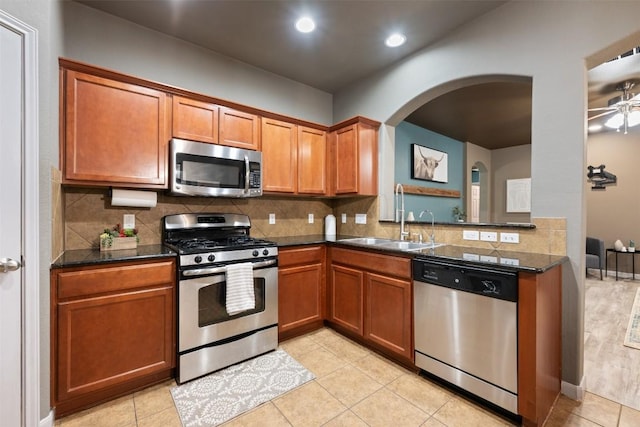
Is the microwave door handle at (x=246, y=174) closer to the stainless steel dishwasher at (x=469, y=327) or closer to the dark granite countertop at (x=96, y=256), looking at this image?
the dark granite countertop at (x=96, y=256)

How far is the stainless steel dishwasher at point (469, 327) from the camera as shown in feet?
5.30

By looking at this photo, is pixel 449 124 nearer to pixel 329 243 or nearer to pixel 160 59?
pixel 329 243

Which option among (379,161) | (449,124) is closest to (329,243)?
(379,161)

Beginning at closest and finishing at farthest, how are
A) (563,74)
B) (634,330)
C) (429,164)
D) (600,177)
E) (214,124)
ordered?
(563,74) < (214,124) < (634,330) < (429,164) < (600,177)

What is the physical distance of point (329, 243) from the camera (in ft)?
9.53

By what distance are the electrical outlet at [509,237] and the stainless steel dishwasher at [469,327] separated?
0.66 metres

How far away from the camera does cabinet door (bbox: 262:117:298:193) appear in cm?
290

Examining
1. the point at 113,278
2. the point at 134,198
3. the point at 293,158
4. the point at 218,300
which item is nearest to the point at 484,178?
the point at 293,158

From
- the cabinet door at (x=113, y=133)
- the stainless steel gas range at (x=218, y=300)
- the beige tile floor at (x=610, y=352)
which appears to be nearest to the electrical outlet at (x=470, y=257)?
the beige tile floor at (x=610, y=352)

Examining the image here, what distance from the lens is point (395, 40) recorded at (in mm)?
2635

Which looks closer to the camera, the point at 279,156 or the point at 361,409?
the point at 361,409

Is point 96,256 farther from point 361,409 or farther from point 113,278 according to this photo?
point 361,409

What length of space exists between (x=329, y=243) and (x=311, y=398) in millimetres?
1413

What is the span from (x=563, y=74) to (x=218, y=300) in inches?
118
